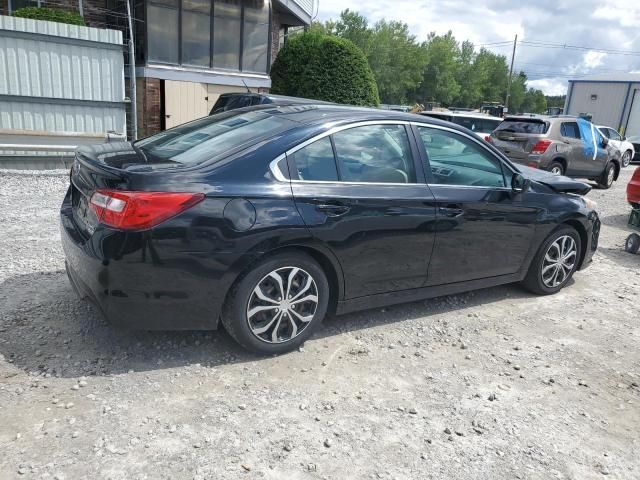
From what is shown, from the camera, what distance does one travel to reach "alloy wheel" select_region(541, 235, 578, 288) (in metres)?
4.96

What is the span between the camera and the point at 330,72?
13.5 metres

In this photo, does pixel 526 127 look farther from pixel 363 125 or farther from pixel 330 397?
pixel 330 397

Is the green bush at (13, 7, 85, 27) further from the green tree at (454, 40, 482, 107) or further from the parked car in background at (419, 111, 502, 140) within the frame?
the green tree at (454, 40, 482, 107)

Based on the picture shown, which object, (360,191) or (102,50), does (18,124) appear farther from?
(360,191)

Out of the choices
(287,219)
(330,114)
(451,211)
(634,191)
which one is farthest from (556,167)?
(287,219)

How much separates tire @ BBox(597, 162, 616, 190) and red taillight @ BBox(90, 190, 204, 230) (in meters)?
13.1

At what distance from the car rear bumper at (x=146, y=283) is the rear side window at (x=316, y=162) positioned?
0.87 metres

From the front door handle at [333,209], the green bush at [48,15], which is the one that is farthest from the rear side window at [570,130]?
the green bush at [48,15]

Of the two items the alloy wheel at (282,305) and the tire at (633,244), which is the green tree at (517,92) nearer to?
the tire at (633,244)

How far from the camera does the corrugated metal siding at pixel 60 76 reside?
8641 mm

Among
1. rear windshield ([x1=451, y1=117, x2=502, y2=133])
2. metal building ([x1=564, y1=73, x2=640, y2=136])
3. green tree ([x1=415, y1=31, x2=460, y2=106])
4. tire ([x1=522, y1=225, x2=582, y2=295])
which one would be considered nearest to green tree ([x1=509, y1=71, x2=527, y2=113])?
green tree ([x1=415, y1=31, x2=460, y2=106])

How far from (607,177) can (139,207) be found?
13.6 m

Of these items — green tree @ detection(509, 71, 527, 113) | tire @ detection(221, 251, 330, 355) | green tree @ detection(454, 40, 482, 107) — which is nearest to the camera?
tire @ detection(221, 251, 330, 355)

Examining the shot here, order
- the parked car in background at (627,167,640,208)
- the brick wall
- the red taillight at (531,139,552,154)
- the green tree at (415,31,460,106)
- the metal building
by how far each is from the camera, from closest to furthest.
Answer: the parked car in background at (627,167,640,208) < the red taillight at (531,139,552,154) < the brick wall < the metal building < the green tree at (415,31,460,106)
